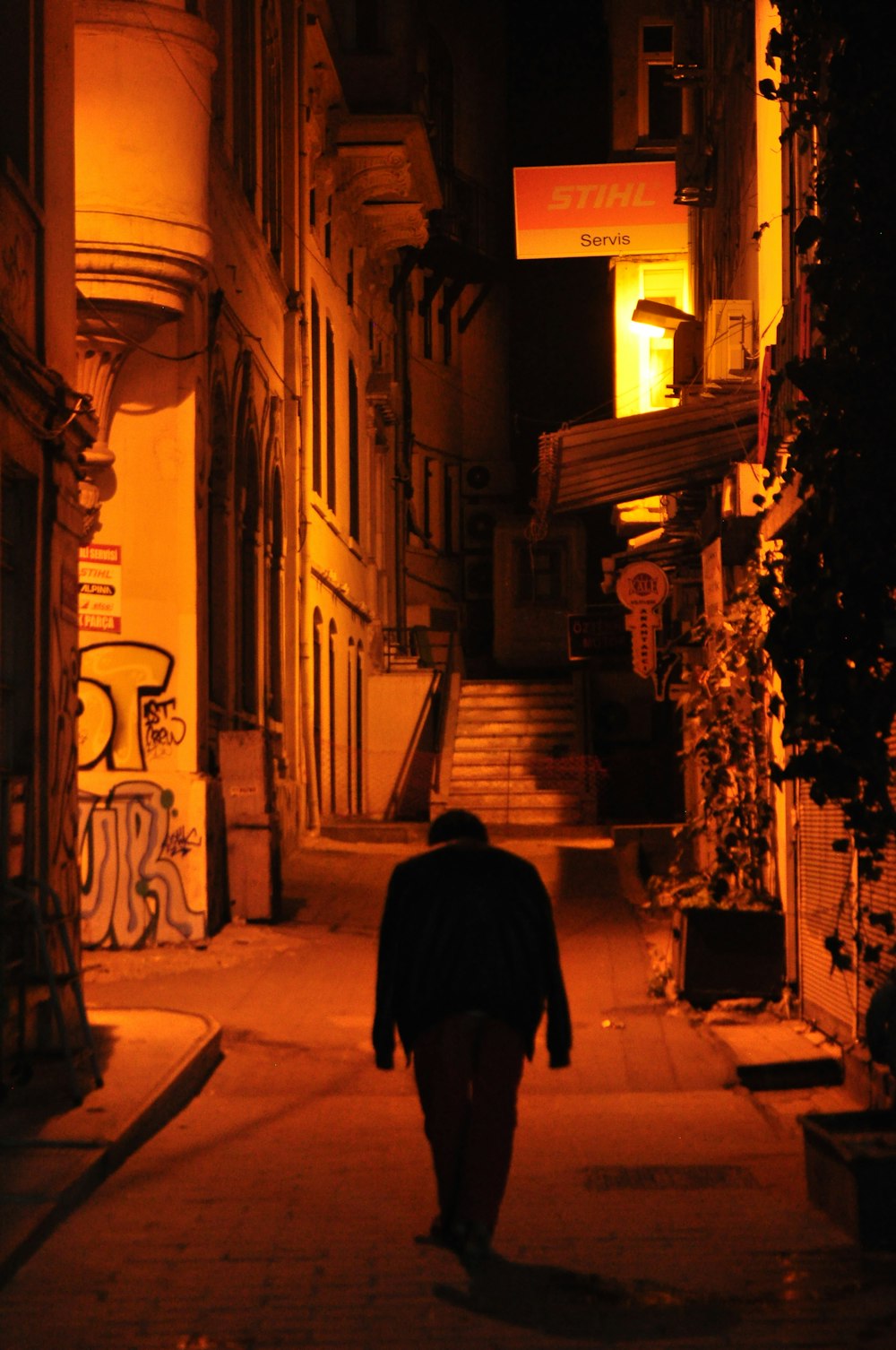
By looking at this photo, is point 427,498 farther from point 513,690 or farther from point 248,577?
point 248,577

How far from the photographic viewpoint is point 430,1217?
7.11 metres

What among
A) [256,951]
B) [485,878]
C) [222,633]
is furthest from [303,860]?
[485,878]

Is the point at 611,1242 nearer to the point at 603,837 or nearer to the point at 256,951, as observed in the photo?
the point at 256,951

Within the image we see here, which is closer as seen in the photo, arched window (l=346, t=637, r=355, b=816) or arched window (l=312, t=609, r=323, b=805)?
arched window (l=312, t=609, r=323, b=805)

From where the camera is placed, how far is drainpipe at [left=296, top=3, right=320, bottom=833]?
86.3ft

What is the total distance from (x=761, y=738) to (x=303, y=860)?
10.2m

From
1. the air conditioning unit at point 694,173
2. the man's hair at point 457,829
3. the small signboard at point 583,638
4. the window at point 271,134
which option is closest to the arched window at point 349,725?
the small signboard at point 583,638

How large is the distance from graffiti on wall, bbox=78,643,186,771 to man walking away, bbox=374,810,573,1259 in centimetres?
1130

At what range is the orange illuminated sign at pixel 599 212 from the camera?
26422 millimetres

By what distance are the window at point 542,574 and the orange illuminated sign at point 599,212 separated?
1711cm

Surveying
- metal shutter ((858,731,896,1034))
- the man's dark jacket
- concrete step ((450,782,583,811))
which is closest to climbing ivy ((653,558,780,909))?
metal shutter ((858,731,896,1034))

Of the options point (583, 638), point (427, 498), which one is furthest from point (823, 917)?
point (427, 498)

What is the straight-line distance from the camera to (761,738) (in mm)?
14656

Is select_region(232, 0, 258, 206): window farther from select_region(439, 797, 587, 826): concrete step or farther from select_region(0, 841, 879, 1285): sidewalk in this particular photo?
select_region(0, 841, 879, 1285): sidewalk
